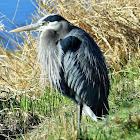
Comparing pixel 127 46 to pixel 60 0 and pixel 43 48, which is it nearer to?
pixel 60 0

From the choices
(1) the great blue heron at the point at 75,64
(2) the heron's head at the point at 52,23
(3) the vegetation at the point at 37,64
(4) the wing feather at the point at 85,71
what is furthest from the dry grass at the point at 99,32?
(4) the wing feather at the point at 85,71

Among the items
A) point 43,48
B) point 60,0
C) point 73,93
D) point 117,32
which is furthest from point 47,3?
point 73,93

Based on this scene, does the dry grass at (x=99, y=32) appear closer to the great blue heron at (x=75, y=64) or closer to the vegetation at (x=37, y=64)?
the vegetation at (x=37, y=64)

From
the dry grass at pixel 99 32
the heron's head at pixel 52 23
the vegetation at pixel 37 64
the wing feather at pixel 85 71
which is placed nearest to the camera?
the wing feather at pixel 85 71

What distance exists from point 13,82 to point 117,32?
96.8 inches

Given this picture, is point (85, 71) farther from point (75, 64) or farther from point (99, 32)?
point (99, 32)

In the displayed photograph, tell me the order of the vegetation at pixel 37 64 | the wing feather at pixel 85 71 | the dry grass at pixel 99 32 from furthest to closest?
the dry grass at pixel 99 32 → the vegetation at pixel 37 64 → the wing feather at pixel 85 71

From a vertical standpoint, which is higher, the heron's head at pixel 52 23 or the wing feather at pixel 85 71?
the heron's head at pixel 52 23

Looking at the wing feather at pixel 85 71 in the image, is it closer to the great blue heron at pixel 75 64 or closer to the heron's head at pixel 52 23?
the great blue heron at pixel 75 64

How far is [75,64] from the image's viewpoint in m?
3.73

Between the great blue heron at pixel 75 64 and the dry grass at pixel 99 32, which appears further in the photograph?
the dry grass at pixel 99 32

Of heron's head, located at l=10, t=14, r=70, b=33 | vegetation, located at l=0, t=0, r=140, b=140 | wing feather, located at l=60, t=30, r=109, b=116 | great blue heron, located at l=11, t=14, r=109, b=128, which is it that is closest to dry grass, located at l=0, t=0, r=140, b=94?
vegetation, located at l=0, t=0, r=140, b=140

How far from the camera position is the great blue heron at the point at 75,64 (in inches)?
146

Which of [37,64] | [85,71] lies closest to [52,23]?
[85,71]
